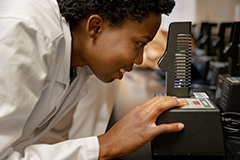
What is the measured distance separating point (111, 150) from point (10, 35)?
0.38 metres

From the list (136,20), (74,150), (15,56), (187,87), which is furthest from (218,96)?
(15,56)

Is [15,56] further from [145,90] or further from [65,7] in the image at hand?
[145,90]

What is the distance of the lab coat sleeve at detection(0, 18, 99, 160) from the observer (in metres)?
0.60

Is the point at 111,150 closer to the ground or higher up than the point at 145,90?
higher up

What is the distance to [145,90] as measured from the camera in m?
1.51

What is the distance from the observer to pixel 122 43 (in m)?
0.78

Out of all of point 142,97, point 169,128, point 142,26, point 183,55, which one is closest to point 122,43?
point 142,26

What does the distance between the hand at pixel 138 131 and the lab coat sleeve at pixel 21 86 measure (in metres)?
0.04

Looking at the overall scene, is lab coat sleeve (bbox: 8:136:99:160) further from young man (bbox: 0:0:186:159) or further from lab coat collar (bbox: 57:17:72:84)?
lab coat collar (bbox: 57:17:72:84)

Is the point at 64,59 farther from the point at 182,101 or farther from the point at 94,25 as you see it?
the point at 182,101

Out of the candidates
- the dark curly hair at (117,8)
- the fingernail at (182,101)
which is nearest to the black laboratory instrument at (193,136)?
the fingernail at (182,101)

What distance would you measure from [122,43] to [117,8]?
0.10 meters

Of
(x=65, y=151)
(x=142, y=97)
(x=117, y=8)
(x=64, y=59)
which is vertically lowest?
(x=142, y=97)

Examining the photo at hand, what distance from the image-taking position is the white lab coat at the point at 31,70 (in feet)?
2.00
